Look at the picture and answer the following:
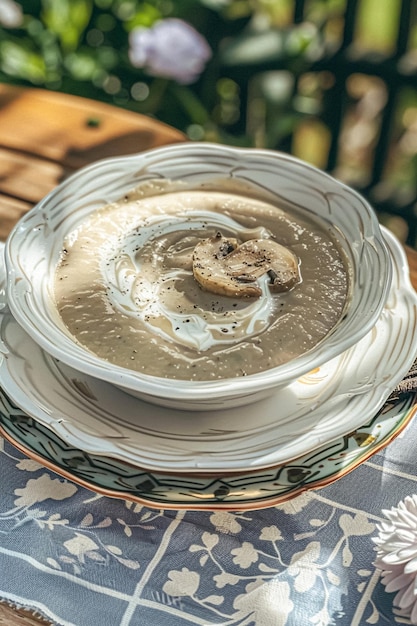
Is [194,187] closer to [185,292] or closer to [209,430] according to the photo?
[185,292]

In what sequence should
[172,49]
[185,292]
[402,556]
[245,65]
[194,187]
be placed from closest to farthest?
[402,556] → [185,292] → [194,187] → [172,49] → [245,65]

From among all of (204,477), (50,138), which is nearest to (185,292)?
(204,477)

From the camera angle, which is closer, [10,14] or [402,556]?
[402,556]

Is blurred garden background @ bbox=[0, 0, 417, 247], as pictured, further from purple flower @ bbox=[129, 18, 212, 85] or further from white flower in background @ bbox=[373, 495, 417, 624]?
white flower in background @ bbox=[373, 495, 417, 624]

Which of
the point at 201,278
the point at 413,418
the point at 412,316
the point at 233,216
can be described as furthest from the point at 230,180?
the point at 413,418

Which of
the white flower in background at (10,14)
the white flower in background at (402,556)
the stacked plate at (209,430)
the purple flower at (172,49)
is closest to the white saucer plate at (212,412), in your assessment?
the stacked plate at (209,430)

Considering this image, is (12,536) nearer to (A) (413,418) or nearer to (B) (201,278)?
(B) (201,278)

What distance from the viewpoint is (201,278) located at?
121 centimetres

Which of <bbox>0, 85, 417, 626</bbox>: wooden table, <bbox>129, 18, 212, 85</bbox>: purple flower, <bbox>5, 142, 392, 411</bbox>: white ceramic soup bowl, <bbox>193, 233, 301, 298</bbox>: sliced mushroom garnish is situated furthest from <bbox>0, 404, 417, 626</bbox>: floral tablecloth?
<bbox>129, 18, 212, 85</bbox>: purple flower

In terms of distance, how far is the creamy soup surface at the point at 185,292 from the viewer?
1117 millimetres

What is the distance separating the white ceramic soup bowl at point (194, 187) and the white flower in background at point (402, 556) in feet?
0.69

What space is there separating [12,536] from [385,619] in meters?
0.45

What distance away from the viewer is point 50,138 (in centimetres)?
169

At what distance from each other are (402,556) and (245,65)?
75.2 inches
